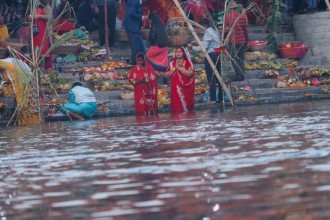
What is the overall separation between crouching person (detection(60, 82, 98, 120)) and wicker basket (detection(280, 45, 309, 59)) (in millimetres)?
7201

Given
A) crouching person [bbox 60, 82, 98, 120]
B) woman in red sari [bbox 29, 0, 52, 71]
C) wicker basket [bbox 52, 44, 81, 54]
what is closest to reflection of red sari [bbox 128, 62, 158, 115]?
crouching person [bbox 60, 82, 98, 120]

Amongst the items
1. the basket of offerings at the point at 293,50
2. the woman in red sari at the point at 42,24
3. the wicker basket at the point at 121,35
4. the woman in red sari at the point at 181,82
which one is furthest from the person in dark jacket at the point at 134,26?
the basket of offerings at the point at 293,50

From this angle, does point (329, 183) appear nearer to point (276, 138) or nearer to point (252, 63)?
point (276, 138)

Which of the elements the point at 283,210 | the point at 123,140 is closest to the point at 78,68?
the point at 123,140

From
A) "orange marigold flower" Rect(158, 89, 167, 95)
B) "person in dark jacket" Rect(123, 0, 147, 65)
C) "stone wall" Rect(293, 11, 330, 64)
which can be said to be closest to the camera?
"orange marigold flower" Rect(158, 89, 167, 95)

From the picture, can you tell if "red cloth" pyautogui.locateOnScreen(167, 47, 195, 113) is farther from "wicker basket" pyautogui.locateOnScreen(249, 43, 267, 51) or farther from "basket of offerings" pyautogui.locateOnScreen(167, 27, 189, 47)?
"wicker basket" pyautogui.locateOnScreen(249, 43, 267, 51)

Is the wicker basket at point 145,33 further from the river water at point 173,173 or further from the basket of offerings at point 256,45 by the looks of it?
the river water at point 173,173

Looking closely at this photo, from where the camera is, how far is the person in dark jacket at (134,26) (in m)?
21.1

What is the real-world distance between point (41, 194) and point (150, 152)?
286 cm

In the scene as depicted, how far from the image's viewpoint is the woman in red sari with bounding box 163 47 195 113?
1873cm

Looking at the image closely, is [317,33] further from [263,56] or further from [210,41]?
[210,41]

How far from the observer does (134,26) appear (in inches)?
835

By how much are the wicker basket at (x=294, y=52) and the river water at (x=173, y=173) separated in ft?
34.5

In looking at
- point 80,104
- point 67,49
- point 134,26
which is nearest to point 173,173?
point 80,104
